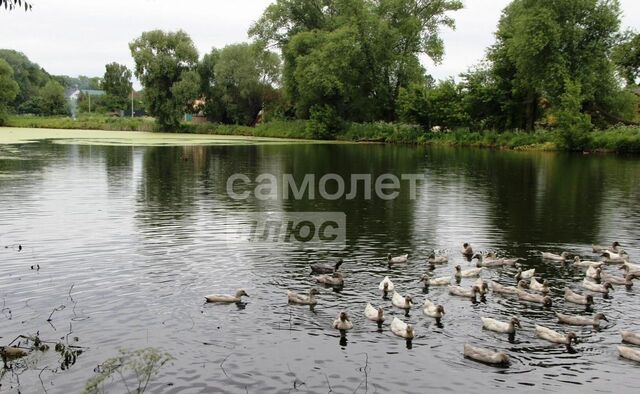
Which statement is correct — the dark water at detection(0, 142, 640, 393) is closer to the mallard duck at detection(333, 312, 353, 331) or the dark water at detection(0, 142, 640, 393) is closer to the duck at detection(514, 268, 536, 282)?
the mallard duck at detection(333, 312, 353, 331)

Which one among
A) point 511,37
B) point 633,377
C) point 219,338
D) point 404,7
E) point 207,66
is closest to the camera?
point 633,377

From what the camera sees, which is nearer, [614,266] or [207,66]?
[614,266]

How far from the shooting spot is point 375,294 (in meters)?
19.1

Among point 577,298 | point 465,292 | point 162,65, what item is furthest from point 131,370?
point 162,65

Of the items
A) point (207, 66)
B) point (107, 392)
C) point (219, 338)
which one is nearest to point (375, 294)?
point (219, 338)

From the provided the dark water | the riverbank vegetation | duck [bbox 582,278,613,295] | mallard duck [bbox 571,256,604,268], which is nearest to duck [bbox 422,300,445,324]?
the dark water

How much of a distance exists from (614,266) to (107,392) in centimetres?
1795

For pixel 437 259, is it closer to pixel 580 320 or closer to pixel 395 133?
pixel 580 320

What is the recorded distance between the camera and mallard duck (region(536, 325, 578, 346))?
50.6 feet

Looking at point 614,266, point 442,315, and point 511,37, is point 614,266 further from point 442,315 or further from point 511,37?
point 511,37

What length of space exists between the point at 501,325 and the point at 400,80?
3662 inches

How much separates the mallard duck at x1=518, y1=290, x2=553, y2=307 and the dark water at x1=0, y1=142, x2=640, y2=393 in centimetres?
33

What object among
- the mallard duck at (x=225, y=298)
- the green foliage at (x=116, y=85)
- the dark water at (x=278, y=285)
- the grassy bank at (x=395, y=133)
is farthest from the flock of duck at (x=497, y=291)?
the green foliage at (x=116, y=85)

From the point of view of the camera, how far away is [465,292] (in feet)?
63.1
